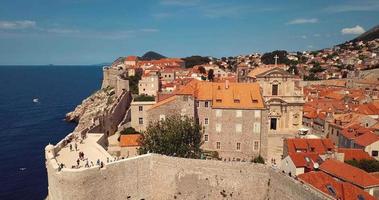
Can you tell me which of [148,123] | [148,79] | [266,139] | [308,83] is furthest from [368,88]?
[148,123]

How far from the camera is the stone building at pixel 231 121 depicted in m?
31.9

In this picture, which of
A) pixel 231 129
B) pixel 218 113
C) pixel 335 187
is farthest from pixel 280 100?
pixel 335 187

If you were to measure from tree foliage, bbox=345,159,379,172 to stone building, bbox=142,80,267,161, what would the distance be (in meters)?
7.27

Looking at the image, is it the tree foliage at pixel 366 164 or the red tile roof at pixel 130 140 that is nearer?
the tree foliage at pixel 366 164

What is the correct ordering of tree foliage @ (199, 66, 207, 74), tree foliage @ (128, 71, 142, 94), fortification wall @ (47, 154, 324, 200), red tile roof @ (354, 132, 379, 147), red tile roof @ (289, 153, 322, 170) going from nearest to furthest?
fortification wall @ (47, 154, 324, 200), red tile roof @ (289, 153, 322, 170), red tile roof @ (354, 132, 379, 147), tree foliage @ (128, 71, 142, 94), tree foliage @ (199, 66, 207, 74)

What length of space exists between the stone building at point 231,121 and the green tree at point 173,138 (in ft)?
6.38

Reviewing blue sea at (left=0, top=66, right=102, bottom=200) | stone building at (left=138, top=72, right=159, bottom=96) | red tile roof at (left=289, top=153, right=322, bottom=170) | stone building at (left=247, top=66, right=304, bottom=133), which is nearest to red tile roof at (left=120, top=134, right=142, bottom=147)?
blue sea at (left=0, top=66, right=102, bottom=200)

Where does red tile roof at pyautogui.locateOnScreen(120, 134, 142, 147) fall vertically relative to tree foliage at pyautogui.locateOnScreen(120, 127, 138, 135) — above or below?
below

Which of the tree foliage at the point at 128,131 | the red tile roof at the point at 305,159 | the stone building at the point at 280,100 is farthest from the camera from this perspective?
the stone building at the point at 280,100

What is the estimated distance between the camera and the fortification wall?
21.2m

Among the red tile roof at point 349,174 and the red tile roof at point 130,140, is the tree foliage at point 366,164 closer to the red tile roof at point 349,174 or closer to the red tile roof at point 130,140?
the red tile roof at point 349,174

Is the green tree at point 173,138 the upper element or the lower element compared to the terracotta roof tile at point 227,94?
lower

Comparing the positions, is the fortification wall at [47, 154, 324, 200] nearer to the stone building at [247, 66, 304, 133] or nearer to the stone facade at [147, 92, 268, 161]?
the stone facade at [147, 92, 268, 161]

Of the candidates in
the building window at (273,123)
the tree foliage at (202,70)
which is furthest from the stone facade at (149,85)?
the tree foliage at (202,70)
